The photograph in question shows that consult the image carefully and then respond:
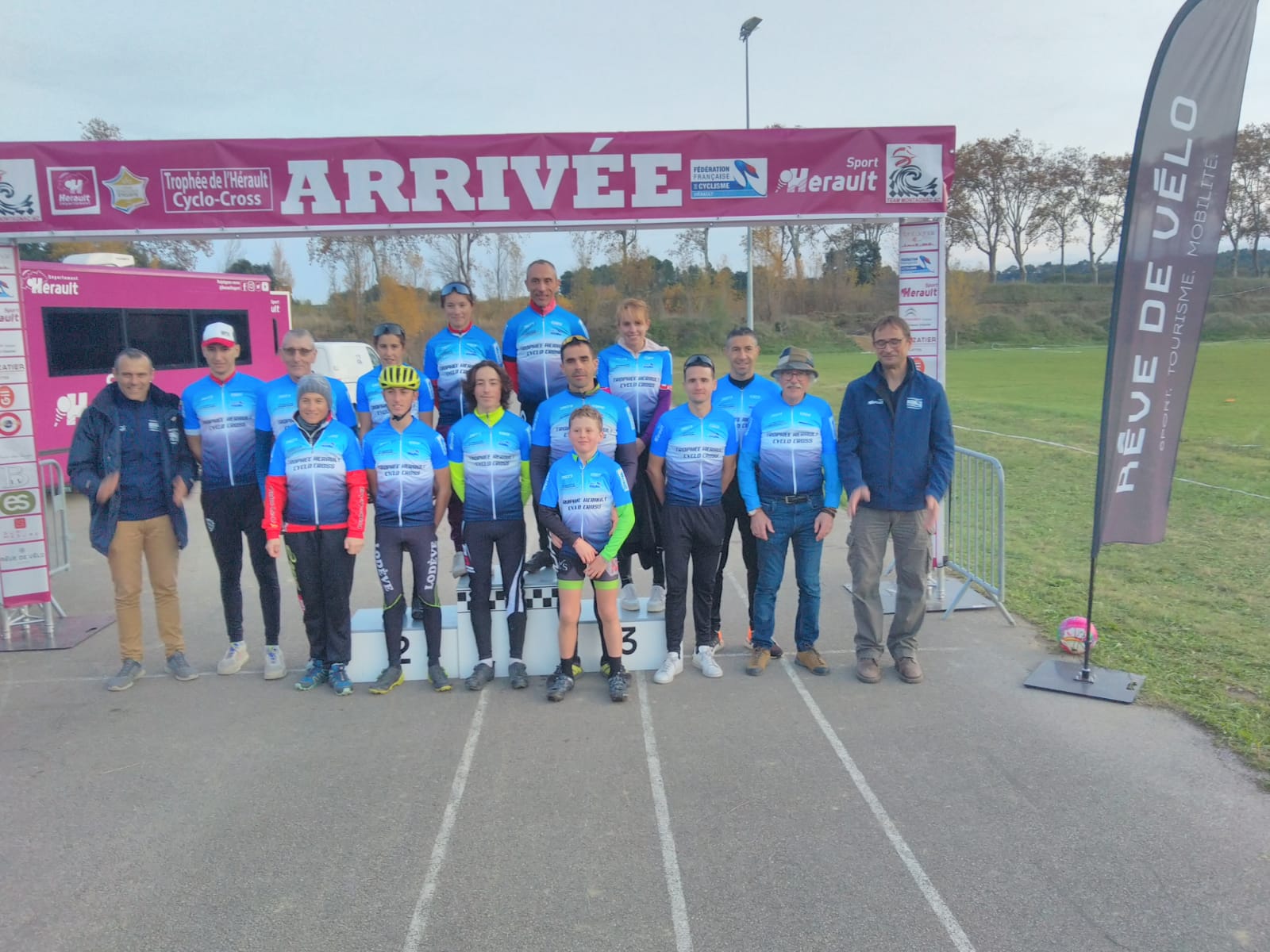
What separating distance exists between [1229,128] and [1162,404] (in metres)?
1.63

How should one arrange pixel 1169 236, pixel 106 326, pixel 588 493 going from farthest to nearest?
pixel 106 326
pixel 588 493
pixel 1169 236

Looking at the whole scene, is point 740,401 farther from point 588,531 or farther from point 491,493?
point 491,493

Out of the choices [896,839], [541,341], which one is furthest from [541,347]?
[896,839]

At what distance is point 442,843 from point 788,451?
3.07 metres

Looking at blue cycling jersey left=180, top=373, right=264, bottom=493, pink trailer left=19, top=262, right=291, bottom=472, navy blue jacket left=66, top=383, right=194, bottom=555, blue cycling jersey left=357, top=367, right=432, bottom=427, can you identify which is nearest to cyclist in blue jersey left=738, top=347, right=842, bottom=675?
blue cycling jersey left=357, top=367, right=432, bottom=427

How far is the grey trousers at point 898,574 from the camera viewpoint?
5586 millimetres

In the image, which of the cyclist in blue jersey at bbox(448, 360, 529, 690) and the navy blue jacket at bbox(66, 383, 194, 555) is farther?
the navy blue jacket at bbox(66, 383, 194, 555)

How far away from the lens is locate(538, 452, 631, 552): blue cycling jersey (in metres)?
5.26

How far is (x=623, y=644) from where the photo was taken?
583 cm

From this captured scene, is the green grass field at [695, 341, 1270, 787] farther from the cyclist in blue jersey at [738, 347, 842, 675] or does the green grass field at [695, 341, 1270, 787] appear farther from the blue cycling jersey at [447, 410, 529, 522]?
the blue cycling jersey at [447, 410, 529, 522]

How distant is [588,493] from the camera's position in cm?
526

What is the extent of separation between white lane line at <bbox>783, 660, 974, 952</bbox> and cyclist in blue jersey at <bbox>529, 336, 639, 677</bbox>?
1365mm

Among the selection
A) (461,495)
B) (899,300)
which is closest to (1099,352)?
(899,300)

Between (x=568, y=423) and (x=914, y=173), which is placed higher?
(x=914, y=173)
